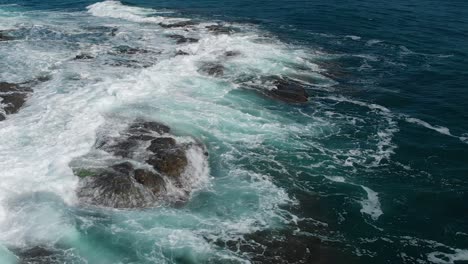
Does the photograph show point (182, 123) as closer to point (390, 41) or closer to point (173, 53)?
point (173, 53)

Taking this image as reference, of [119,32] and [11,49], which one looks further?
[119,32]

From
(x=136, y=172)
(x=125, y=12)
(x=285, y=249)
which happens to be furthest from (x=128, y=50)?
(x=285, y=249)

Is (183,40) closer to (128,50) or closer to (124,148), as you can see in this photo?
(128,50)

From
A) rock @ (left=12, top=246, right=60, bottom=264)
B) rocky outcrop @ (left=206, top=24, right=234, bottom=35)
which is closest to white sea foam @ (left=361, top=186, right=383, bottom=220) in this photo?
rock @ (left=12, top=246, right=60, bottom=264)

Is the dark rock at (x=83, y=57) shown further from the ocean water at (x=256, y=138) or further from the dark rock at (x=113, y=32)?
the dark rock at (x=113, y=32)

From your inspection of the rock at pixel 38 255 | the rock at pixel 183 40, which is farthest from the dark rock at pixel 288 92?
the rock at pixel 38 255

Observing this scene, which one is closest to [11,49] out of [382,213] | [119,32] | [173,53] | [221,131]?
[119,32]

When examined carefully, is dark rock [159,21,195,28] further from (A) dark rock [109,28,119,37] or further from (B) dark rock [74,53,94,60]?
(B) dark rock [74,53,94,60]
